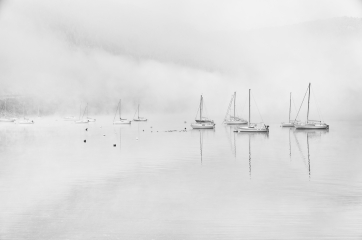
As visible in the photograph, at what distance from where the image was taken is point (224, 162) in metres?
52.8

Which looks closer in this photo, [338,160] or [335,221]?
[335,221]

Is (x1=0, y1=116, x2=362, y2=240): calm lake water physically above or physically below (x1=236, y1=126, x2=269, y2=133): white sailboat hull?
below

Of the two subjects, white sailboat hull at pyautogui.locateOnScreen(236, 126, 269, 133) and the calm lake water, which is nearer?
the calm lake water

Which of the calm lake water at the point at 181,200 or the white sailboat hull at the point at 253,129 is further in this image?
the white sailboat hull at the point at 253,129

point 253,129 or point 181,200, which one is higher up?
point 253,129

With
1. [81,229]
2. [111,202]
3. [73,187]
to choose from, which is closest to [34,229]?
[81,229]

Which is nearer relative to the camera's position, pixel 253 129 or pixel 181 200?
pixel 181 200

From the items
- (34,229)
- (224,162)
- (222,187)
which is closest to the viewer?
(34,229)

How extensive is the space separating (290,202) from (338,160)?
29739mm

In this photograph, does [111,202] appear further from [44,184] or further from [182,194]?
[44,184]

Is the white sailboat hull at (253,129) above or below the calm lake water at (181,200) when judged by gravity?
above

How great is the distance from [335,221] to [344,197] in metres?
7.10

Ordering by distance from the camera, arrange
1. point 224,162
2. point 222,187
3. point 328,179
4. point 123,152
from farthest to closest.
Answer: point 123,152 < point 224,162 < point 328,179 < point 222,187

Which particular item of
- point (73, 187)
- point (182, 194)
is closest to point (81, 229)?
point (182, 194)
